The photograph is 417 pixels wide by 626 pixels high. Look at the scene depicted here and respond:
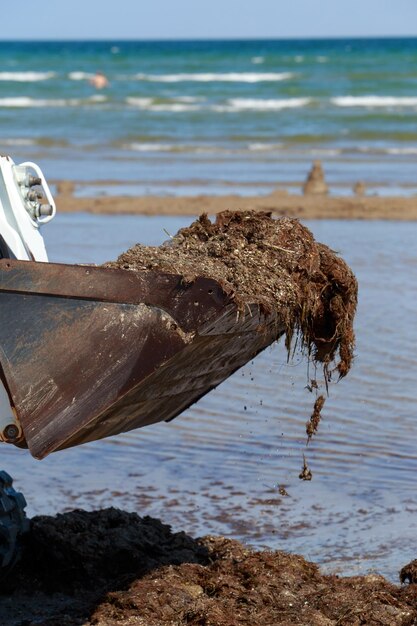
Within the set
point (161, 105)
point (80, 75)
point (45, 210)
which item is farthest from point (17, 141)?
point (80, 75)

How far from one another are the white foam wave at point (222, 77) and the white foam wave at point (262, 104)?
1096 cm

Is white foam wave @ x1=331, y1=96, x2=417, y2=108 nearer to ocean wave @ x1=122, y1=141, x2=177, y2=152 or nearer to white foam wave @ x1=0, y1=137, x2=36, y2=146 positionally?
ocean wave @ x1=122, y1=141, x2=177, y2=152

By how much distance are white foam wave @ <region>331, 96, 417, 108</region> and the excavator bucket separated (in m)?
36.9

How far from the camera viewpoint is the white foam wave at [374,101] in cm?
4109

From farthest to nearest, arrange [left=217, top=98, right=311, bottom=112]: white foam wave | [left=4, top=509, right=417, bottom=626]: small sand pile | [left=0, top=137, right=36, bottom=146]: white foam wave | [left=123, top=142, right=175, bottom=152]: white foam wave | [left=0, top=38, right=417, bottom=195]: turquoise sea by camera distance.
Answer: [left=217, top=98, right=311, bottom=112]: white foam wave, [left=0, top=137, right=36, bottom=146]: white foam wave, [left=123, top=142, right=175, bottom=152]: white foam wave, [left=0, top=38, right=417, bottom=195]: turquoise sea, [left=4, top=509, right=417, bottom=626]: small sand pile

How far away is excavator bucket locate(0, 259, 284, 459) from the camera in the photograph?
169 inches

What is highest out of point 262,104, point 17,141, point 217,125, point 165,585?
point 262,104

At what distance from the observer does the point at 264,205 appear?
17312 millimetres

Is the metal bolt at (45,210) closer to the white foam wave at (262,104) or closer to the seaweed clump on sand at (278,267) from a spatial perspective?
the seaweed clump on sand at (278,267)

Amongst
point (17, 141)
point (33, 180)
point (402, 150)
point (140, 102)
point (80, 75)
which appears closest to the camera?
point (33, 180)

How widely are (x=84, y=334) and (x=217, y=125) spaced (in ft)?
93.1

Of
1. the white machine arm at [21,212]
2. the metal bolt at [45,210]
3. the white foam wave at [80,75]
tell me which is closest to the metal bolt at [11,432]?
the white machine arm at [21,212]

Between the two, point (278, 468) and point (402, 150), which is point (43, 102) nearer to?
point (402, 150)

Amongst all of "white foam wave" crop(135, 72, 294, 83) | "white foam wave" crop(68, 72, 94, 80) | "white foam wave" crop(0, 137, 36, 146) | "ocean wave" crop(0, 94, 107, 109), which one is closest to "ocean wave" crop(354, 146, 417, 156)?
"white foam wave" crop(0, 137, 36, 146)
